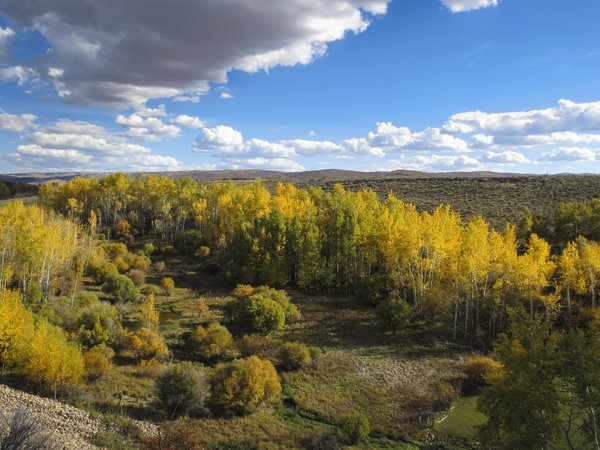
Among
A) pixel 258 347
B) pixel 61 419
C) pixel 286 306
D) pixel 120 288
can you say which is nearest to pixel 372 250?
pixel 286 306

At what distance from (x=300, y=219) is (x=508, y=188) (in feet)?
195

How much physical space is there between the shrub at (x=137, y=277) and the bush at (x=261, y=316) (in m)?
20.0

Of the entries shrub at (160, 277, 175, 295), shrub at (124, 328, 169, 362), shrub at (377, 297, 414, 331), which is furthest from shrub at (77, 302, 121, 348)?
shrub at (377, 297, 414, 331)

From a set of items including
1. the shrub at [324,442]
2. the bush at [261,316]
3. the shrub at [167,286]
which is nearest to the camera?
the shrub at [324,442]

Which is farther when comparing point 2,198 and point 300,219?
point 2,198

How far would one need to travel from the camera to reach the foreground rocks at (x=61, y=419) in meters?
17.2

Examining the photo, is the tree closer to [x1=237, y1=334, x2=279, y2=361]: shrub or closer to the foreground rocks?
the foreground rocks

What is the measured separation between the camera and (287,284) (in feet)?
172

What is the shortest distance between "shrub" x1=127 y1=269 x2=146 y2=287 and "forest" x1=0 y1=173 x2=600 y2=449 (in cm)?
19

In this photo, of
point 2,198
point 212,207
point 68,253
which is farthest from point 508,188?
A: point 2,198

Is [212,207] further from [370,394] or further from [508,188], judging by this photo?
[508,188]

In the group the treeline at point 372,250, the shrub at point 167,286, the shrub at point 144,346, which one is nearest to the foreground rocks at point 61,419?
the shrub at point 144,346

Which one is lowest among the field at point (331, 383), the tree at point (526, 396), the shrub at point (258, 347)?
the field at point (331, 383)

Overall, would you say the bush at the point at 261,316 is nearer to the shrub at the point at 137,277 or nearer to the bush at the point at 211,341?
the bush at the point at 211,341
